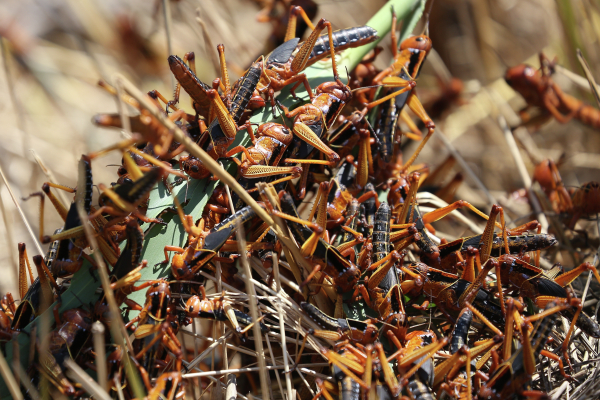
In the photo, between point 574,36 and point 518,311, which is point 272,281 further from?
point 574,36

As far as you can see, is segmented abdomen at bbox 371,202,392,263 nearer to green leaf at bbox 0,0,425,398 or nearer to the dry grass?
green leaf at bbox 0,0,425,398

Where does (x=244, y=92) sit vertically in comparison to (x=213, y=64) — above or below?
below

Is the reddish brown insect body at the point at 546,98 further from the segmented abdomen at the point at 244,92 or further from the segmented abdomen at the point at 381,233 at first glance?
Result: the segmented abdomen at the point at 244,92

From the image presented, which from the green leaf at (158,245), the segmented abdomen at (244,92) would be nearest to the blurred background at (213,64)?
the segmented abdomen at (244,92)

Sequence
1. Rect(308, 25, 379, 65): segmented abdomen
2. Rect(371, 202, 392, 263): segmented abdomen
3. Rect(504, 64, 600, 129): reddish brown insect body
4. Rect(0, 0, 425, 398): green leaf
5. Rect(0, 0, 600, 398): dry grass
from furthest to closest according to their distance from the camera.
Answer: Rect(504, 64, 600, 129): reddish brown insect body → Rect(0, 0, 600, 398): dry grass → Rect(308, 25, 379, 65): segmented abdomen → Rect(371, 202, 392, 263): segmented abdomen → Rect(0, 0, 425, 398): green leaf

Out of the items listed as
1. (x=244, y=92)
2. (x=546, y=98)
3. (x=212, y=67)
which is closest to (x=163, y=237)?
(x=244, y=92)

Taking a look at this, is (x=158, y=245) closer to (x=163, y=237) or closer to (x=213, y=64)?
(x=163, y=237)

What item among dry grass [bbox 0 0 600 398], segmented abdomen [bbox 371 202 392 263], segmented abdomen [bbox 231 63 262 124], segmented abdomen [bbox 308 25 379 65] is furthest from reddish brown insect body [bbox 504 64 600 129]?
segmented abdomen [bbox 231 63 262 124]

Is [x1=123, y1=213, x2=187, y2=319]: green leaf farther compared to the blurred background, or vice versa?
the blurred background
